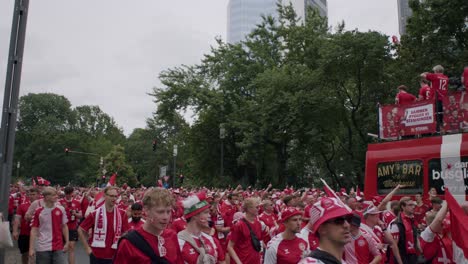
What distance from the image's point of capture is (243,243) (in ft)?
23.7

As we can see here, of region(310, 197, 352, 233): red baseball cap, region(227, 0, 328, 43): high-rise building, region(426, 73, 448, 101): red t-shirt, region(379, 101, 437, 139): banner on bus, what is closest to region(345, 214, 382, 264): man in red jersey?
region(310, 197, 352, 233): red baseball cap

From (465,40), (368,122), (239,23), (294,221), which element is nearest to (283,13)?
(368,122)

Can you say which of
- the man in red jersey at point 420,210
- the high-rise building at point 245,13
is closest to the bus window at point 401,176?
the man in red jersey at point 420,210

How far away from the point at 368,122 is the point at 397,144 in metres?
18.2

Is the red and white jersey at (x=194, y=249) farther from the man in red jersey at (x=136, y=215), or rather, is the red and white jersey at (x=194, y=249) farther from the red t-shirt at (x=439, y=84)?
the red t-shirt at (x=439, y=84)

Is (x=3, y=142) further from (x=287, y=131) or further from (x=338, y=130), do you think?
(x=338, y=130)

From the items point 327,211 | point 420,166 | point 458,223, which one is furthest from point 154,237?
point 420,166

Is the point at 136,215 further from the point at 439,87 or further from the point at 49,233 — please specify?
the point at 439,87

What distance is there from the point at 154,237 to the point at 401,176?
31.7ft

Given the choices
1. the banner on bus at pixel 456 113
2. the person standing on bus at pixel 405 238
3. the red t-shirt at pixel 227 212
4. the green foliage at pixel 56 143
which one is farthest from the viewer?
the green foliage at pixel 56 143

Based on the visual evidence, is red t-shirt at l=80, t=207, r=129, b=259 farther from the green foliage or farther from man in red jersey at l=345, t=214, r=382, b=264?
the green foliage

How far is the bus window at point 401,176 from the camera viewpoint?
11.7 meters

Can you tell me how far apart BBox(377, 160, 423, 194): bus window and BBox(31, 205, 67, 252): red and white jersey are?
8.49m

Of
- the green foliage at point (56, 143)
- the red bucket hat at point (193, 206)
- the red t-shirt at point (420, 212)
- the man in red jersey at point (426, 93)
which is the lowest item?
the red t-shirt at point (420, 212)
